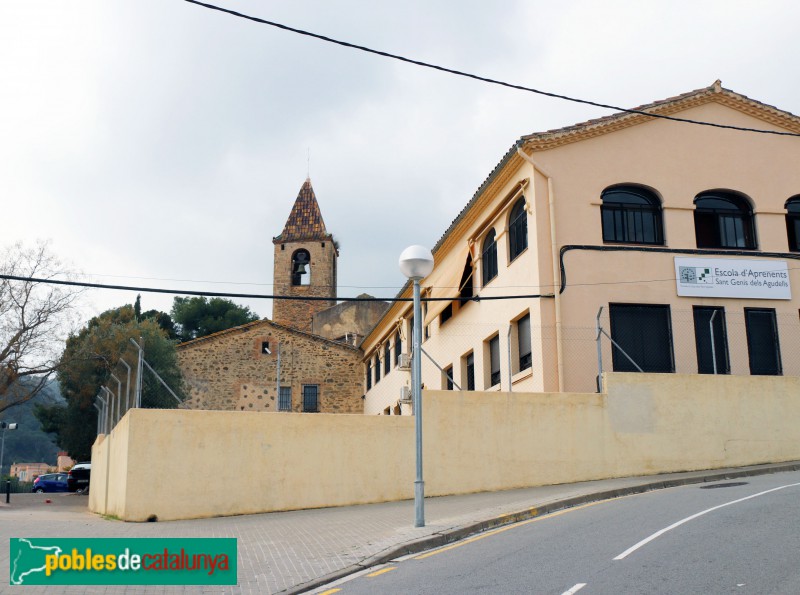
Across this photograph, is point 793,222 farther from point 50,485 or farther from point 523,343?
point 50,485

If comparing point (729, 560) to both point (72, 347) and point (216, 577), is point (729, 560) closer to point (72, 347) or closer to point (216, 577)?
point (216, 577)

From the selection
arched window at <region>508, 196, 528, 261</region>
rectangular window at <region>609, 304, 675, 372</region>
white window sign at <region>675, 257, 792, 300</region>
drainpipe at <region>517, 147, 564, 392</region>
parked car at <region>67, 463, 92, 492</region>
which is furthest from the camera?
parked car at <region>67, 463, 92, 492</region>

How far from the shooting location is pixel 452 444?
54.6 feet

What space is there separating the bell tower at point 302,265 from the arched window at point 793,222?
111ft

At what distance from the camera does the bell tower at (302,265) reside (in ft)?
175

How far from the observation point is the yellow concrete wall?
15.1 meters

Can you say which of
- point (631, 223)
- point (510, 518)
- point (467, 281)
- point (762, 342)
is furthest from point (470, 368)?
point (510, 518)

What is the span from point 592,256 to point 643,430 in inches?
183

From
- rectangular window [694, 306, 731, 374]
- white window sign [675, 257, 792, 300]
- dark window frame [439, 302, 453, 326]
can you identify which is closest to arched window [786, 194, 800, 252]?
white window sign [675, 257, 792, 300]

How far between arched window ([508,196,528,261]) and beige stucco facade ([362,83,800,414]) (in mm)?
155

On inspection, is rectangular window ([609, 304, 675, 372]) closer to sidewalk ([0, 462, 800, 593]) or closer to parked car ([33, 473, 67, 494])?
sidewalk ([0, 462, 800, 593])

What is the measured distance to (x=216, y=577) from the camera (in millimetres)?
8672

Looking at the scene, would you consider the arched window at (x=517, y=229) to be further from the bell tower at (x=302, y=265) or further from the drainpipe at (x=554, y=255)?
the bell tower at (x=302, y=265)

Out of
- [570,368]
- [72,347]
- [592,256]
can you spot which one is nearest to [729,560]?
[570,368]
